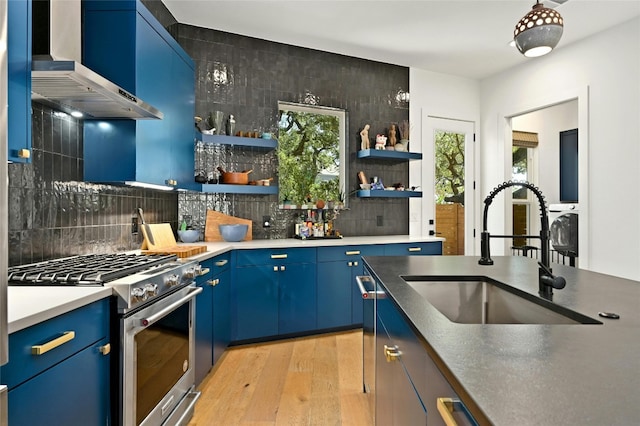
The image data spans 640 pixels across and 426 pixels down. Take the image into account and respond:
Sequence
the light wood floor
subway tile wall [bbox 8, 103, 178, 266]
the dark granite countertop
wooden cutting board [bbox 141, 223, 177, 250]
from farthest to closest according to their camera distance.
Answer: wooden cutting board [bbox 141, 223, 177, 250] → the light wood floor → subway tile wall [bbox 8, 103, 178, 266] → the dark granite countertop

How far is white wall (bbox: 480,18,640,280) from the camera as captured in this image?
3.43 m

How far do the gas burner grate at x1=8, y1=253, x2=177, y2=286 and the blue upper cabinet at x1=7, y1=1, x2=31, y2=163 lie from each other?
45 centimetres

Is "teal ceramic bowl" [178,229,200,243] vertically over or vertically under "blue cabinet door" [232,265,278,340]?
over

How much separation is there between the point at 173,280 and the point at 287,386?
1.22 metres

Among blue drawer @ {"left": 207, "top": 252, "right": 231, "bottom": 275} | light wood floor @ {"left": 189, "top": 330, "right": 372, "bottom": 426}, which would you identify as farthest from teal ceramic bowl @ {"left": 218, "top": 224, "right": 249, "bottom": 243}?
light wood floor @ {"left": 189, "top": 330, "right": 372, "bottom": 426}

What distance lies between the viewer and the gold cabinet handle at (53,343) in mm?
1113

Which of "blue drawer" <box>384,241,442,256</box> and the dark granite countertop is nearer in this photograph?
the dark granite countertop

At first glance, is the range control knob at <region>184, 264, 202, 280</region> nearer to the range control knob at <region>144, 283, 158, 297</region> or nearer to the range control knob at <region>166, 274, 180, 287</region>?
the range control knob at <region>166, 274, 180, 287</region>

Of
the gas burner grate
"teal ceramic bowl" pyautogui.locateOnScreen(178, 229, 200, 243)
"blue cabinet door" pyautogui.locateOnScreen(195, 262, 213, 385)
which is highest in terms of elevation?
"teal ceramic bowl" pyautogui.locateOnScreen(178, 229, 200, 243)

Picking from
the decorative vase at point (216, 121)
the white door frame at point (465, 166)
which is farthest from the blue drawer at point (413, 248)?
the decorative vase at point (216, 121)

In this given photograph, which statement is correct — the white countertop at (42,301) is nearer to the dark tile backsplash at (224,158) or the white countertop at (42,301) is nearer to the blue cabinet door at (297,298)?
the dark tile backsplash at (224,158)

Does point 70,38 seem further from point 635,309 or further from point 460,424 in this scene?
point 635,309

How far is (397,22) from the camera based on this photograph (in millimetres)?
3645

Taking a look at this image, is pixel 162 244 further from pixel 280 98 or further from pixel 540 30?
pixel 540 30
